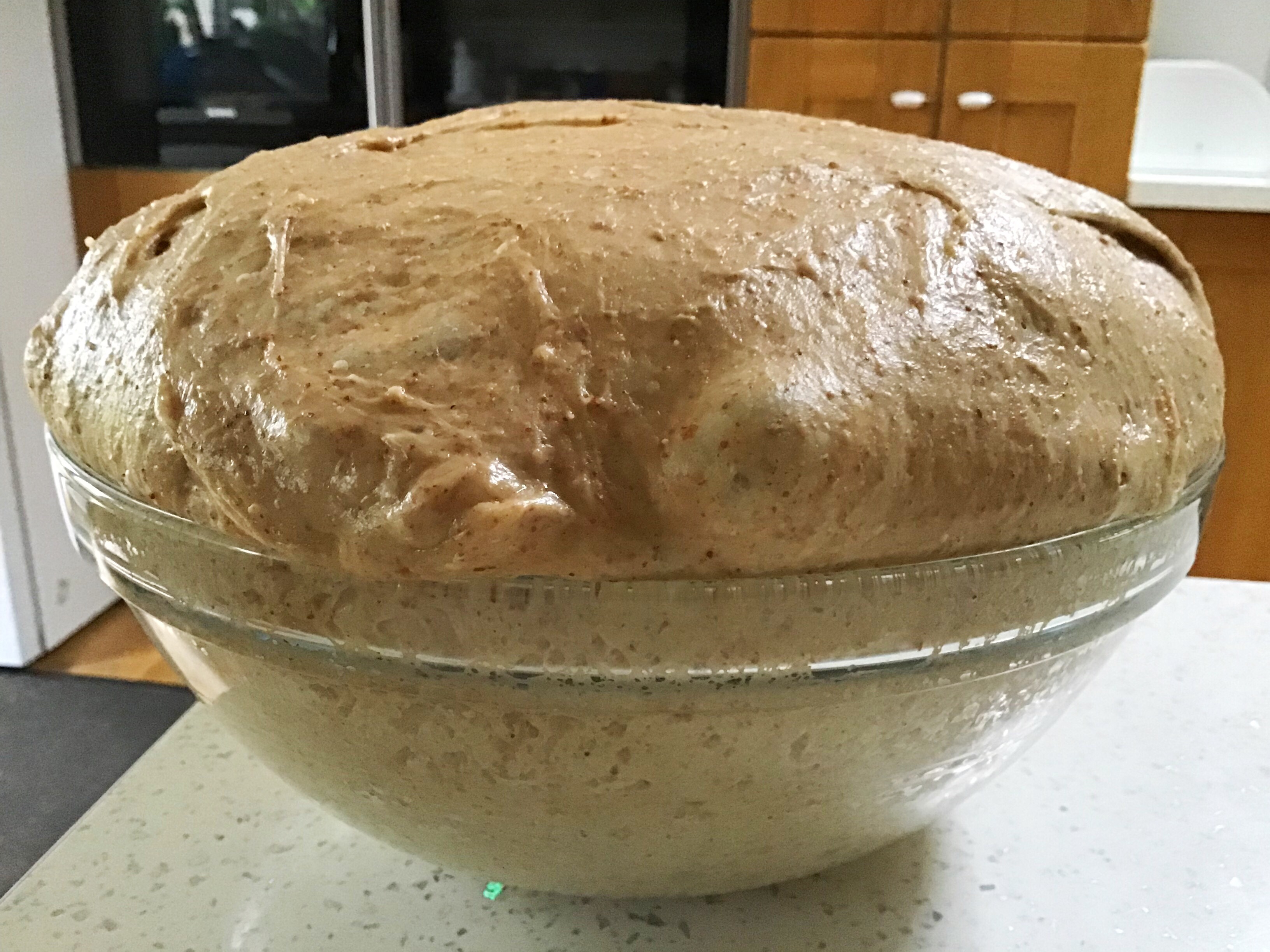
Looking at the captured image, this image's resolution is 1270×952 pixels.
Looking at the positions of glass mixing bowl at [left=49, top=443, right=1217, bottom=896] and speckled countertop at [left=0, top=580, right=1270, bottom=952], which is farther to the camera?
speckled countertop at [left=0, top=580, right=1270, bottom=952]

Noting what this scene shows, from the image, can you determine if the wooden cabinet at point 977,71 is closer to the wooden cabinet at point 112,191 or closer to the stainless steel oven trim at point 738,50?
the stainless steel oven trim at point 738,50

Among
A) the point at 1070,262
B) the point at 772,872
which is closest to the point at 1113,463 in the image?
the point at 1070,262

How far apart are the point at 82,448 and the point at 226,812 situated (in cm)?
23

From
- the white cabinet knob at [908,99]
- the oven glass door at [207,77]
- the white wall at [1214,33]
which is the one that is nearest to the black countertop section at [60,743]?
the oven glass door at [207,77]

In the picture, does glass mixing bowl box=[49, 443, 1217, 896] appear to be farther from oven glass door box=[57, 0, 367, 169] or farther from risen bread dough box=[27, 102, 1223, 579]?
oven glass door box=[57, 0, 367, 169]

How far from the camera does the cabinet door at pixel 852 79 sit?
5.81ft

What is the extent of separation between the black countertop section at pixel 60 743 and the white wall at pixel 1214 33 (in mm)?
2311

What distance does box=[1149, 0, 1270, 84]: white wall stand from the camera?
7.17 ft

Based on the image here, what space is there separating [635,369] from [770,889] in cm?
27

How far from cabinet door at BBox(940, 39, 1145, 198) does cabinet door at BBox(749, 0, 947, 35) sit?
7cm

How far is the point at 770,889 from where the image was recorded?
0.48 m

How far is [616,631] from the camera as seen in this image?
33 cm

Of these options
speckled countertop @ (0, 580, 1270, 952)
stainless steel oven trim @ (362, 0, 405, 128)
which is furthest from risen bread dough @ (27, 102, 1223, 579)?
stainless steel oven trim @ (362, 0, 405, 128)

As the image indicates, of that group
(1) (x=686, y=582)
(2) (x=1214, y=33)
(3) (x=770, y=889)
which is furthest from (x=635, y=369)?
(2) (x=1214, y=33)
